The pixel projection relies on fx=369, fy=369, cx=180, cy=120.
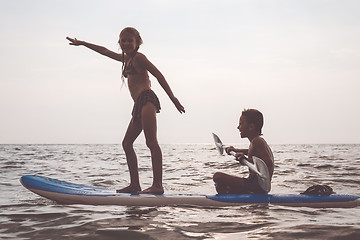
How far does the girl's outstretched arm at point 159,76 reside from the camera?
4430 millimetres

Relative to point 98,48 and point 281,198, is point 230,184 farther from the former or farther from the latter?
point 98,48

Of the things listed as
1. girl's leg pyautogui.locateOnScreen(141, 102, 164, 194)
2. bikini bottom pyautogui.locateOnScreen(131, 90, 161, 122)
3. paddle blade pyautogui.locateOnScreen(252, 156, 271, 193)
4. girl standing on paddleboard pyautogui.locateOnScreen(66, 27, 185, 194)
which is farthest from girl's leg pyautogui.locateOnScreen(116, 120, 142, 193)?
paddle blade pyautogui.locateOnScreen(252, 156, 271, 193)

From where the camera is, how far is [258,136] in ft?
14.3

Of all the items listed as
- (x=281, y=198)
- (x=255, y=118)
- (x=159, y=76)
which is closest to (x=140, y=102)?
(x=159, y=76)

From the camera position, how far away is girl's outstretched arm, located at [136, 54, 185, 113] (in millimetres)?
4430

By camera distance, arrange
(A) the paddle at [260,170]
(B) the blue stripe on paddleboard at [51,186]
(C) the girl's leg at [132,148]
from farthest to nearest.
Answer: (C) the girl's leg at [132,148]
(B) the blue stripe on paddleboard at [51,186]
(A) the paddle at [260,170]

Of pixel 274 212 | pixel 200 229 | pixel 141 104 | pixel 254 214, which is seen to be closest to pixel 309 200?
pixel 274 212

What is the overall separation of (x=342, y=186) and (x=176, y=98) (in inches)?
143

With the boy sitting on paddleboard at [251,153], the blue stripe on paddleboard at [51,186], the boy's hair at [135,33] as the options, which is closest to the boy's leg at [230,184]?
the boy sitting on paddleboard at [251,153]

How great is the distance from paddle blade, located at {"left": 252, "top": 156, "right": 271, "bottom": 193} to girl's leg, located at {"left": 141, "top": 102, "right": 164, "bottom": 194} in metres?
1.17

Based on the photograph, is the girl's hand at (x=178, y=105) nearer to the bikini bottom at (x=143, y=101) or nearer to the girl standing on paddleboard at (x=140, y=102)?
the girl standing on paddleboard at (x=140, y=102)

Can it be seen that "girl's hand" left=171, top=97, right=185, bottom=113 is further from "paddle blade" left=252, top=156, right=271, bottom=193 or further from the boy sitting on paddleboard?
"paddle blade" left=252, top=156, right=271, bottom=193

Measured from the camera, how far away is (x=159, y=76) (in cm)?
452

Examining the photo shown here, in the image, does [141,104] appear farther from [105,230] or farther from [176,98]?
[105,230]
